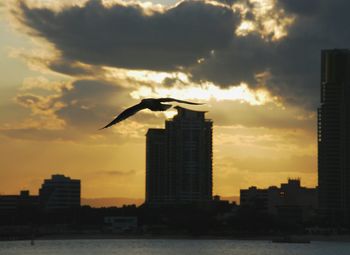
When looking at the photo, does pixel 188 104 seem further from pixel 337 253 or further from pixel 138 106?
pixel 337 253

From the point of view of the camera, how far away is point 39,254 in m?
161

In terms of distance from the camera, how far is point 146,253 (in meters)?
160

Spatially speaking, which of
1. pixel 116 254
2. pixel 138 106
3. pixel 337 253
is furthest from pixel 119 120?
pixel 337 253

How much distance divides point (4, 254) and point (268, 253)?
44764 millimetres

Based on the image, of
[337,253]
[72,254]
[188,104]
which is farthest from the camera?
[337,253]

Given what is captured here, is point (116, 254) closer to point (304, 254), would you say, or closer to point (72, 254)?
point (72, 254)

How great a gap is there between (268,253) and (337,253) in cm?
1534

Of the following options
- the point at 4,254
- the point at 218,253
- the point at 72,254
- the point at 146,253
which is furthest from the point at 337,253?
the point at 4,254

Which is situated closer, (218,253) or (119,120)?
(119,120)

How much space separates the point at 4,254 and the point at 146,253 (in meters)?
24.0

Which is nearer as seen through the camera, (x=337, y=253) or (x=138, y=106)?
(x=138, y=106)

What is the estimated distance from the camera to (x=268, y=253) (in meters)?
162

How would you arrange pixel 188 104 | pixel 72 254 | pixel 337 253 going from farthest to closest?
1. pixel 337 253
2. pixel 72 254
3. pixel 188 104

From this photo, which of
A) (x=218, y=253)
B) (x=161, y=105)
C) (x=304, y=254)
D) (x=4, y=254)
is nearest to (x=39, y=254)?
(x=4, y=254)
